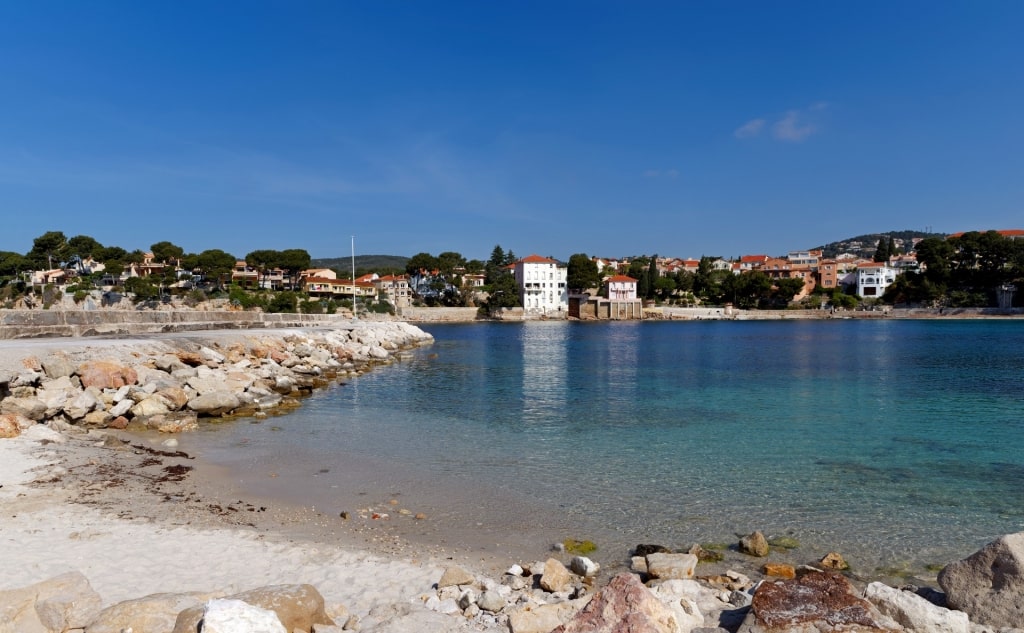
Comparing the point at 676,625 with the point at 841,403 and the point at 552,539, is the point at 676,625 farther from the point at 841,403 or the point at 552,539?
the point at 841,403

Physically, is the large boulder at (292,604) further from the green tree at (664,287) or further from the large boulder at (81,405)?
the green tree at (664,287)

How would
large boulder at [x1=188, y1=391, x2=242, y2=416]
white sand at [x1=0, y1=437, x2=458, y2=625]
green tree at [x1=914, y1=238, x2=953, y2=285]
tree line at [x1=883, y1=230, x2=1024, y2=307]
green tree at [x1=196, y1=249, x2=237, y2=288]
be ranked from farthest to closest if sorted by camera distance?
green tree at [x1=914, y1=238, x2=953, y2=285] → tree line at [x1=883, y1=230, x2=1024, y2=307] → green tree at [x1=196, y1=249, x2=237, y2=288] → large boulder at [x1=188, y1=391, x2=242, y2=416] → white sand at [x1=0, y1=437, x2=458, y2=625]

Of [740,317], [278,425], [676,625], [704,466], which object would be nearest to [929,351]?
[704,466]

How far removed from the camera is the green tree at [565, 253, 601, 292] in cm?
12925

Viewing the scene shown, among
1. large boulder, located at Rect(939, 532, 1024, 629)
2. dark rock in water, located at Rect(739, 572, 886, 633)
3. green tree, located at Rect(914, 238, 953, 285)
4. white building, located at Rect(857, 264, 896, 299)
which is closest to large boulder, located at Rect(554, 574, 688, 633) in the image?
dark rock in water, located at Rect(739, 572, 886, 633)

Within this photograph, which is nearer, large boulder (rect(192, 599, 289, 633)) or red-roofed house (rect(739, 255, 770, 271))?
large boulder (rect(192, 599, 289, 633))

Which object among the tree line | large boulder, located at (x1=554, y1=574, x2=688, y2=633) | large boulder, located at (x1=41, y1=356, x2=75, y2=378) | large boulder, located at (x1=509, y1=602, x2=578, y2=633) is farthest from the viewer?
the tree line

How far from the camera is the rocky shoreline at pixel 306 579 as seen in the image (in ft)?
15.3

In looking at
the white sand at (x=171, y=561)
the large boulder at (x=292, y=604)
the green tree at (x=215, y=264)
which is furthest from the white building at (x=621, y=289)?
the large boulder at (x=292, y=604)

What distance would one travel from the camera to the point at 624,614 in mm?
4488

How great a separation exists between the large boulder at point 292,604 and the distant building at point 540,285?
115108mm

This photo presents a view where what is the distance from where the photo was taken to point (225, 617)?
416 cm

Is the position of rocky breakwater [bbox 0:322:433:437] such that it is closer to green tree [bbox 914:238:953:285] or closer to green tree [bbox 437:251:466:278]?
green tree [bbox 437:251:466:278]

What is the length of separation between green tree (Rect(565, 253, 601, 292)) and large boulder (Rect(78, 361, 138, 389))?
114566 mm
